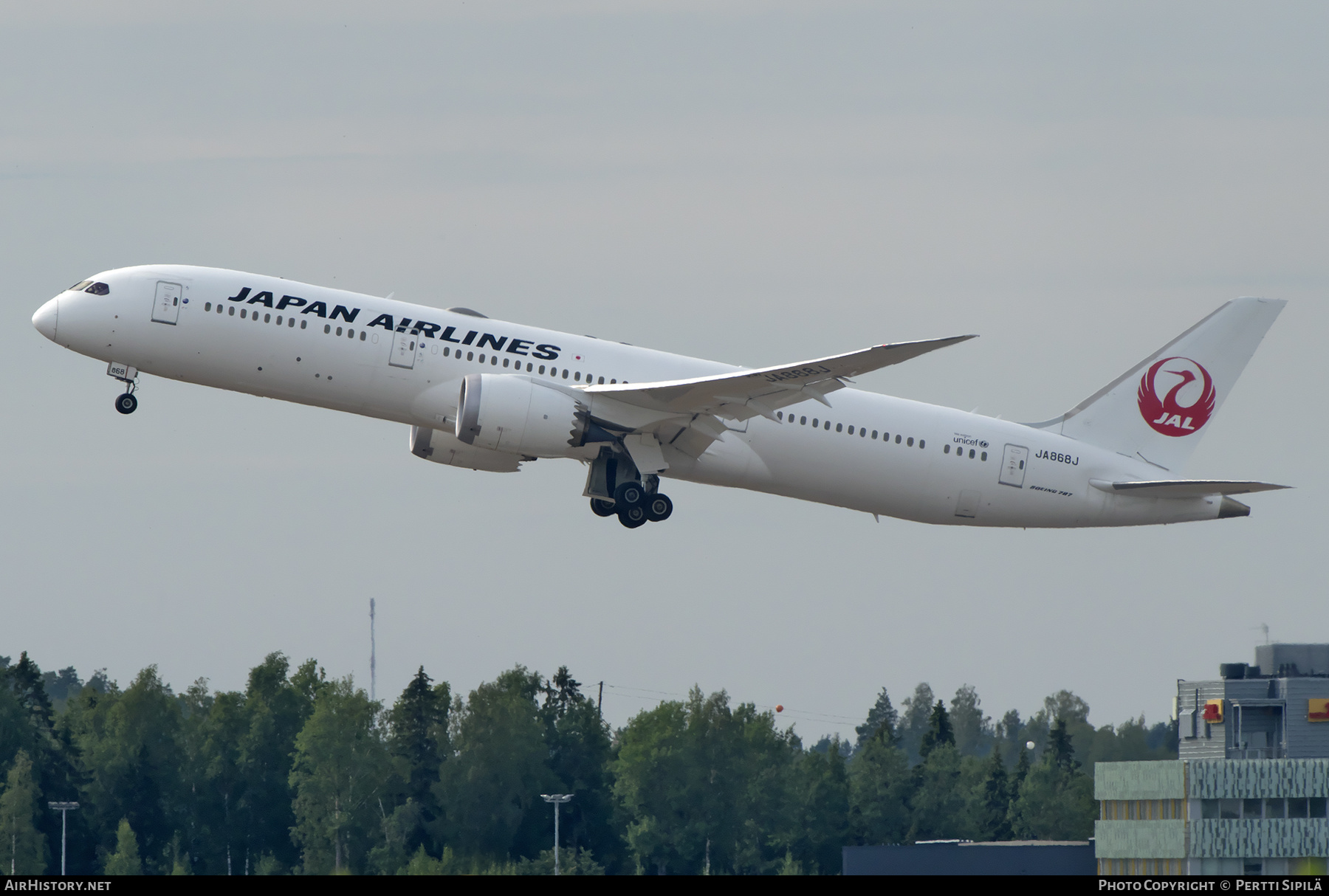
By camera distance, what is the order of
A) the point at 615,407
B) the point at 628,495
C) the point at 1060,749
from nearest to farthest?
the point at 615,407 → the point at 628,495 → the point at 1060,749

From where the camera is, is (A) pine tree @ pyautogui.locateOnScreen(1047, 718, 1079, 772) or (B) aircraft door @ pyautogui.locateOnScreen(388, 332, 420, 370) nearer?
(B) aircraft door @ pyautogui.locateOnScreen(388, 332, 420, 370)

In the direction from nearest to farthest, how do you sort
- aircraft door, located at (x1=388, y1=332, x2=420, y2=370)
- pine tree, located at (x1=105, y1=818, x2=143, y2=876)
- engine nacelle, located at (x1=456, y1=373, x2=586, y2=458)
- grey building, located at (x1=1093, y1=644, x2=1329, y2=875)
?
1. engine nacelle, located at (x1=456, y1=373, x2=586, y2=458)
2. aircraft door, located at (x1=388, y1=332, x2=420, y2=370)
3. grey building, located at (x1=1093, y1=644, x2=1329, y2=875)
4. pine tree, located at (x1=105, y1=818, x2=143, y2=876)

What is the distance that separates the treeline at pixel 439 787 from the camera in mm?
85812

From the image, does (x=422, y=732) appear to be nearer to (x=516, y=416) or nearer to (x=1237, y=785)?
(x=1237, y=785)

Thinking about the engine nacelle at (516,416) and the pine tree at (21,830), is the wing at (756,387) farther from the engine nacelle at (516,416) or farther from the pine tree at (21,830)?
the pine tree at (21,830)

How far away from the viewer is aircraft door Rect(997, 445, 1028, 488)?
169 ft

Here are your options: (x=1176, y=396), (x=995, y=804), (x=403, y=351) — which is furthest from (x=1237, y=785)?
(x=995, y=804)

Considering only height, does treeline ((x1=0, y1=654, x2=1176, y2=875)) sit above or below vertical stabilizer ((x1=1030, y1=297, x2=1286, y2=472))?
below

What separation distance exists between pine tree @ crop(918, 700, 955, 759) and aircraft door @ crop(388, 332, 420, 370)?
8165 centimetres

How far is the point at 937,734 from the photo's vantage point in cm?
12500

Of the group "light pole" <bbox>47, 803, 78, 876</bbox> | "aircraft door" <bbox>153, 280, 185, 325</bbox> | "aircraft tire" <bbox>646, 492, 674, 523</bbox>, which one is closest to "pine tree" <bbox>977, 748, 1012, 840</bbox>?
"light pole" <bbox>47, 803, 78, 876</bbox>

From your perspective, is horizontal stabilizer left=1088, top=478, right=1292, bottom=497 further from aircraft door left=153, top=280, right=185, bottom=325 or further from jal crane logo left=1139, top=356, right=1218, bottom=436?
aircraft door left=153, top=280, right=185, bottom=325

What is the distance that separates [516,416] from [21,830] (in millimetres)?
52307

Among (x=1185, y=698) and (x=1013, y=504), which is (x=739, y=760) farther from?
(x=1013, y=504)
